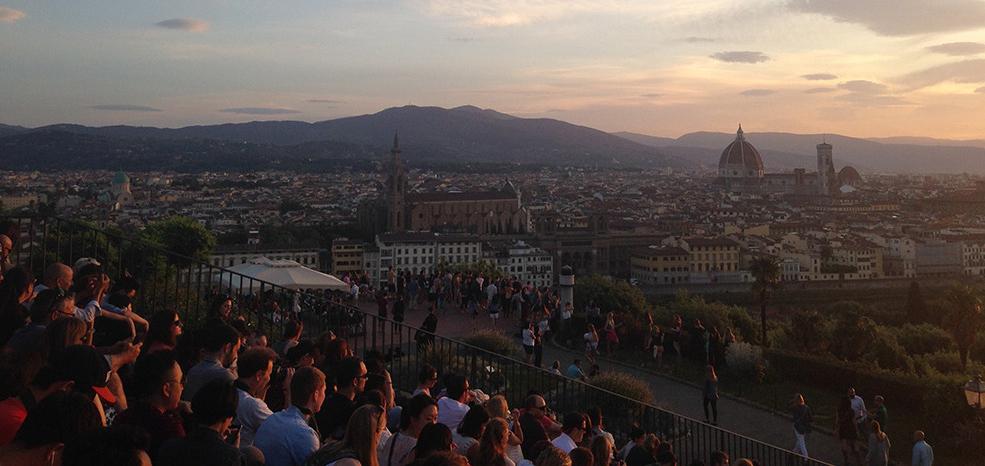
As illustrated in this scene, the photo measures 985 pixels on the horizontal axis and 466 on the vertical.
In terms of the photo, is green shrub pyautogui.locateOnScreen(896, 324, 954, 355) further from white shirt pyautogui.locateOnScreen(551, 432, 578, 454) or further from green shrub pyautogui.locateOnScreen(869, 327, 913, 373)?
white shirt pyautogui.locateOnScreen(551, 432, 578, 454)

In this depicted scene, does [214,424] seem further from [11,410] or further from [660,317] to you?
[660,317]

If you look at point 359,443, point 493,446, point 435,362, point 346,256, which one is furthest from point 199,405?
point 346,256

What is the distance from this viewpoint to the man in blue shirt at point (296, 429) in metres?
4.27

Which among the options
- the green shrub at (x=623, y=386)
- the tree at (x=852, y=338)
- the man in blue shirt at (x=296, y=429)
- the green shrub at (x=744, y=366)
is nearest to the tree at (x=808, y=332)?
the tree at (x=852, y=338)

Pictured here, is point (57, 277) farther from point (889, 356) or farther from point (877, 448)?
point (889, 356)

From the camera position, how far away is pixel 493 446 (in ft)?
14.4

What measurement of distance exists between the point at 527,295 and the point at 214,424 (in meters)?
15.4

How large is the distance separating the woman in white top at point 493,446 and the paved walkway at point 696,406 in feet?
29.0

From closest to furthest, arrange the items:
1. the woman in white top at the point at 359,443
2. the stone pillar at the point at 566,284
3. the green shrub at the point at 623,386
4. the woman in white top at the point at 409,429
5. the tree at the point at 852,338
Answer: the woman in white top at the point at 359,443 → the woman in white top at the point at 409,429 → the green shrub at the point at 623,386 → the stone pillar at the point at 566,284 → the tree at the point at 852,338

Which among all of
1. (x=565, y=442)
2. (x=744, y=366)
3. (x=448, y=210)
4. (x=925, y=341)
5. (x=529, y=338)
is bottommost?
(x=448, y=210)

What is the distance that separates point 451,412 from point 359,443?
5.91 ft

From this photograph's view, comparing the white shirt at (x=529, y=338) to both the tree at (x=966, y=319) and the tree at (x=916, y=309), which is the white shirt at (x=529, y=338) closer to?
the tree at (x=966, y=319)

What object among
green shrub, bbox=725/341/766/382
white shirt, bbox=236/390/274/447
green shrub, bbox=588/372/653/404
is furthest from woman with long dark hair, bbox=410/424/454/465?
green shrub, bbox=725/341/766/382

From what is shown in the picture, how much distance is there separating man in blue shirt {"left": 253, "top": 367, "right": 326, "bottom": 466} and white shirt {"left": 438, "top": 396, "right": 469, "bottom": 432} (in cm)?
127
